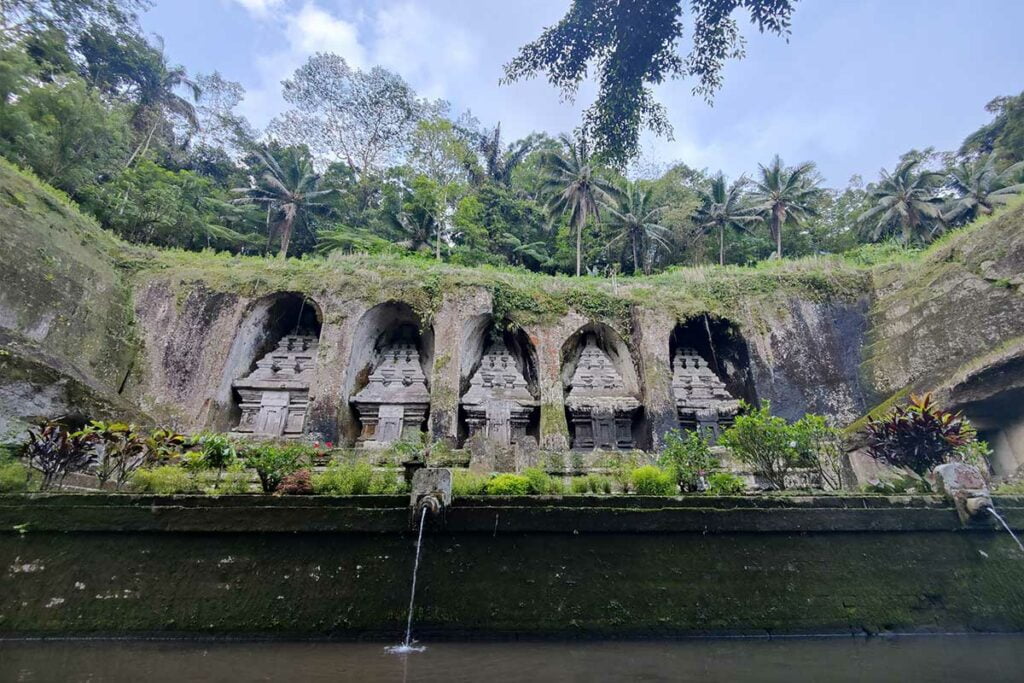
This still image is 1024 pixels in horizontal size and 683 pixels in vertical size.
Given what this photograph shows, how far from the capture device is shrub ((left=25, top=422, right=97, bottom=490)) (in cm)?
615

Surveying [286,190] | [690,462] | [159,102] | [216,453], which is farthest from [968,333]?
[159,102]

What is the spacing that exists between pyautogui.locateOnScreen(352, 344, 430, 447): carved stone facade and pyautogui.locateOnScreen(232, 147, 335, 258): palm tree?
1299cm

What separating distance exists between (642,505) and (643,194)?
83.9ft

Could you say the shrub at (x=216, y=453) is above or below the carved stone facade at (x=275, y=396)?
below

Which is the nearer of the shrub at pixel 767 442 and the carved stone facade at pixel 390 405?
the shrub at pixel 767 442

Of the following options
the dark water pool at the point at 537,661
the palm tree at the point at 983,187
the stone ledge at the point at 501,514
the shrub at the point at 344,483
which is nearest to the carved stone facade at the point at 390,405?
the shrub at the point at 344,483

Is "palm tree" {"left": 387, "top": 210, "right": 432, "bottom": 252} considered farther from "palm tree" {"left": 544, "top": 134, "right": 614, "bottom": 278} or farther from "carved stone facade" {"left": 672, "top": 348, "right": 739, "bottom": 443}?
"carved stone facade" {"left": 672, "top": 348, "right": 739, "bottom": 443}

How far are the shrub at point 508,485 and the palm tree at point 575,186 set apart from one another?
63.0 feet

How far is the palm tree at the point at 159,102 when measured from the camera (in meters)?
27.2

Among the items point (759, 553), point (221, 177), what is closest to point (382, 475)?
point (759, 553)

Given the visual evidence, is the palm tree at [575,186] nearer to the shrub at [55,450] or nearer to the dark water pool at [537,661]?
the shrub at [55,450]

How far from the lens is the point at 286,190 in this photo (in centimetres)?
2544

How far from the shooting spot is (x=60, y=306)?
11773 millimetres

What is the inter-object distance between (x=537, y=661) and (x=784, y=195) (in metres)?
28.4
